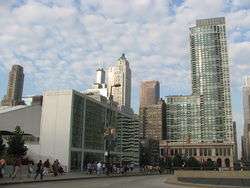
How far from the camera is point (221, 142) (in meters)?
185

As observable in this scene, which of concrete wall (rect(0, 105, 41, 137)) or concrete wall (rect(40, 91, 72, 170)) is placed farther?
concrete wall (rect(0, 105, 41, 137))

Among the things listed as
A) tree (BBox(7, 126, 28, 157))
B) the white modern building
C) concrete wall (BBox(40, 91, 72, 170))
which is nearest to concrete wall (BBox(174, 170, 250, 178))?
tree (BBox(7, 126, 28, 157))

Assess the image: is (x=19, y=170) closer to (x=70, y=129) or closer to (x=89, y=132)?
(x=70, y=129)

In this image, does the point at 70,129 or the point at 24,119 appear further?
the point at 24,119

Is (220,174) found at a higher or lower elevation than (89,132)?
lower

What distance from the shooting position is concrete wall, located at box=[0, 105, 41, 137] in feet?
296

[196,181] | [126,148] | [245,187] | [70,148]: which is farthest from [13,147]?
[126,148]

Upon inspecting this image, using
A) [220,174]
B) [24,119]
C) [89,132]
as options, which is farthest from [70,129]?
[220,174]

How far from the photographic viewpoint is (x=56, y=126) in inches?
3150

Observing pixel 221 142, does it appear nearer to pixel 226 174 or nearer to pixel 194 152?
pixel 194 152

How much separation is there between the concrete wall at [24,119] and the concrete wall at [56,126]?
1208 cm

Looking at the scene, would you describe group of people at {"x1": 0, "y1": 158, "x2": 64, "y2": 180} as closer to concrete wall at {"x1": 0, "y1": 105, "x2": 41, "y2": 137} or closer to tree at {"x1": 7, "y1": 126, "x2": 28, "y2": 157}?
tree at {"x1": 7, "y1": 126, "x2": 28, "y2": 157}

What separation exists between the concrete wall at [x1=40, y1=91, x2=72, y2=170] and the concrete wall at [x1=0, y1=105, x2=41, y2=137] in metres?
12.1

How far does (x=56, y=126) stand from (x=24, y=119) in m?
16.4
